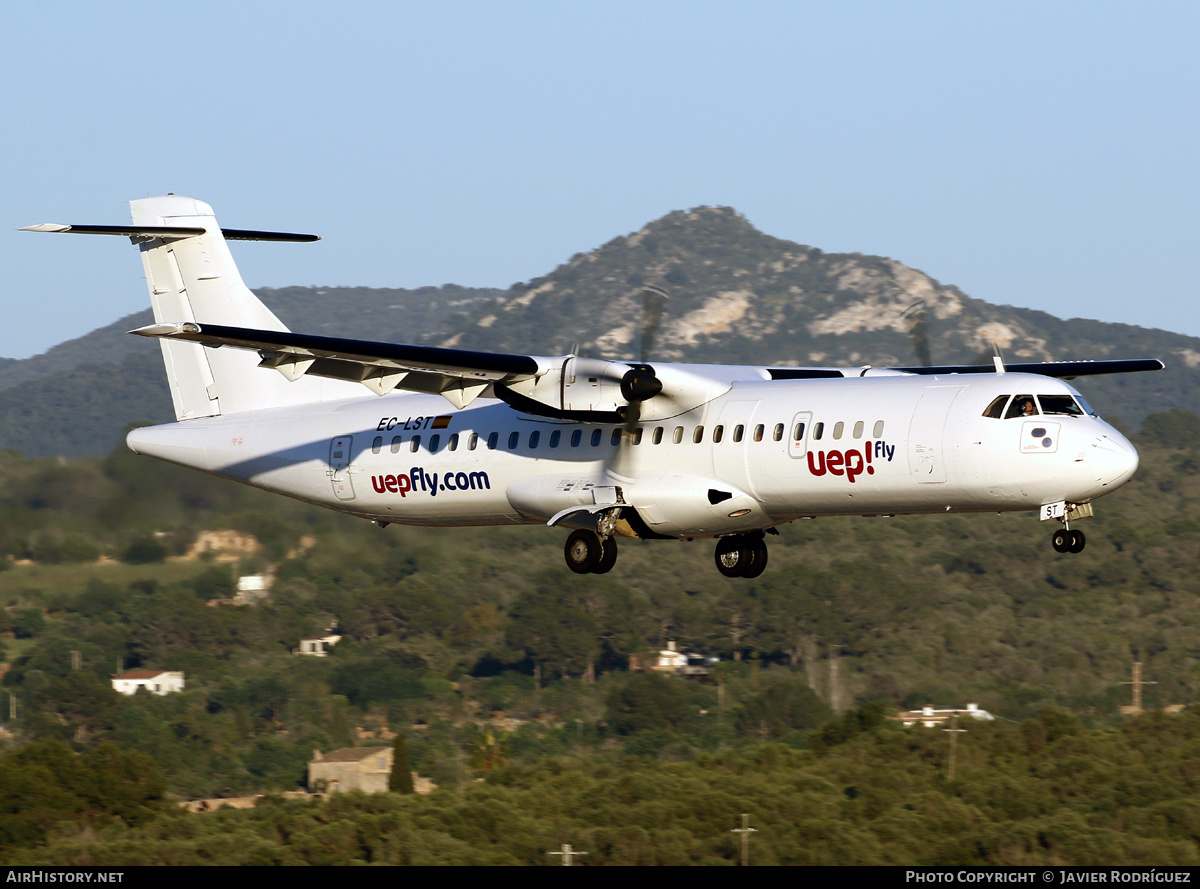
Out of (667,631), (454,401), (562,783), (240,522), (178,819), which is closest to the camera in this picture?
(454,401)

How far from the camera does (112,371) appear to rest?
548 feet

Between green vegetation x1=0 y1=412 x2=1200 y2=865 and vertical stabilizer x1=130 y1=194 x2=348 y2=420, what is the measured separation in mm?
17361

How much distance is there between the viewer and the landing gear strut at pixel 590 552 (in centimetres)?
2238

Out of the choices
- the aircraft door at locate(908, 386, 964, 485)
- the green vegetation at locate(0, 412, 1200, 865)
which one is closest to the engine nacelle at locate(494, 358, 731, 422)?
the aircraft door at locate(908, 386, 964, 485)

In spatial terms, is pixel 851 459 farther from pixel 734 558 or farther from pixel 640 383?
pixel 734 558

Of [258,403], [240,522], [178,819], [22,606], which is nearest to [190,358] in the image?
[258,403]

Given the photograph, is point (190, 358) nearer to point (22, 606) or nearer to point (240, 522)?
point (240, 522)

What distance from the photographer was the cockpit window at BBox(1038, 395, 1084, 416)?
1953 cm

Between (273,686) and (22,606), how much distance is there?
19946 mm

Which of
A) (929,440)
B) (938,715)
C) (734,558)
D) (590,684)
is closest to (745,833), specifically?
(938,715)

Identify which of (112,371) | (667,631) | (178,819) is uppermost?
(112,371)

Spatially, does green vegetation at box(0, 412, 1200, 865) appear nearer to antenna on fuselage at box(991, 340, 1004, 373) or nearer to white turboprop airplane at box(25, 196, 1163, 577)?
white turboprop airplane at box(25, 196, 1163, 577)

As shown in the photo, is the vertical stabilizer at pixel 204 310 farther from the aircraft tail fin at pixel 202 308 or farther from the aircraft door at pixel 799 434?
the aircraft door at pixel 799 434

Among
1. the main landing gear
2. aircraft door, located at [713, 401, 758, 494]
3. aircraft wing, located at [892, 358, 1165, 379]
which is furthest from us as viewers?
aircraft wing, located at [892, 358, 1165, 379]
